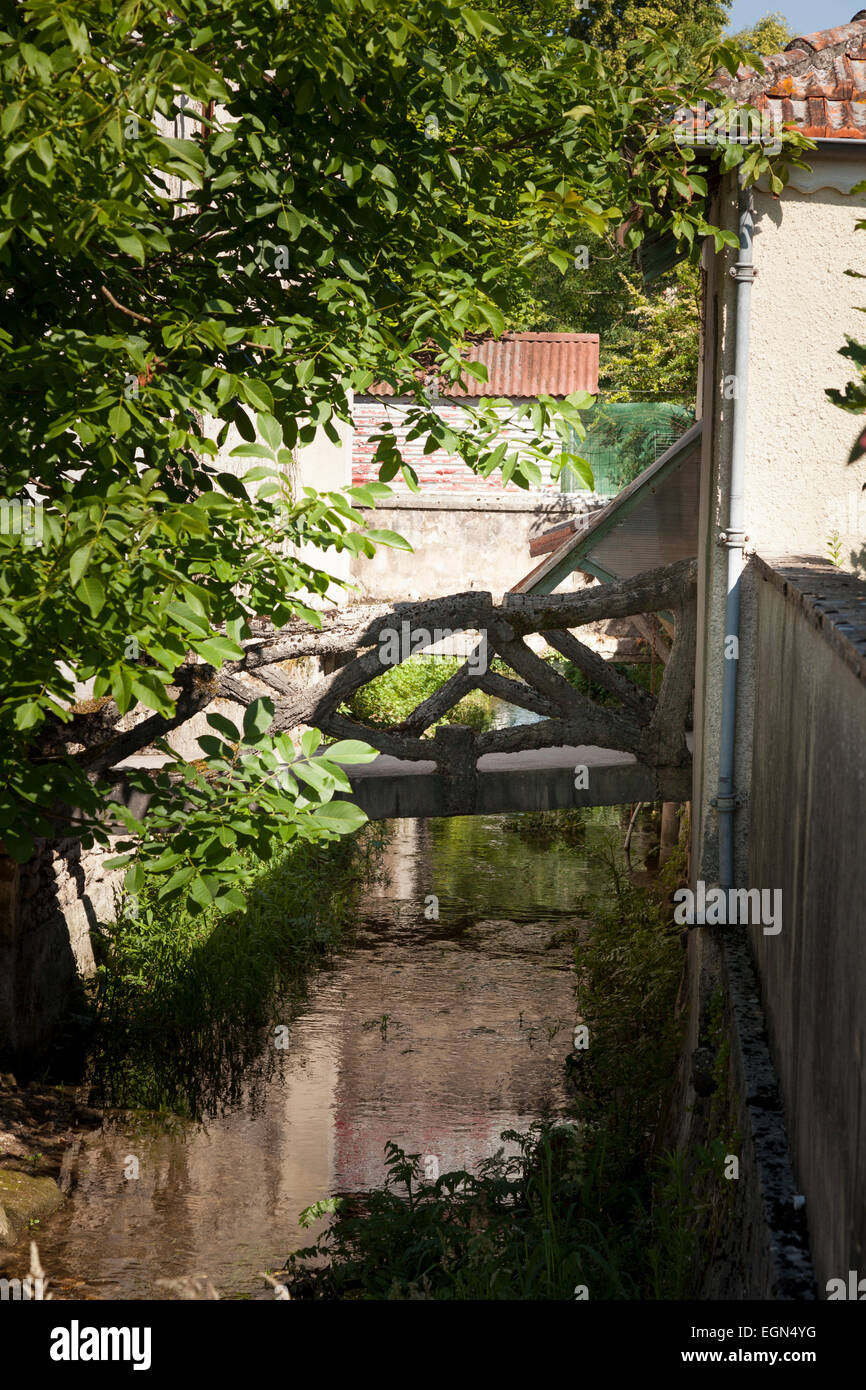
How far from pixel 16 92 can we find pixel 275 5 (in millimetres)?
697

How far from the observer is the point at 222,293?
13.2 ft

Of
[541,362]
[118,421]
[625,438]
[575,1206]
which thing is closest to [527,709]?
[575,1206]

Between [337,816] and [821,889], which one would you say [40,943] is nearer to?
[337,816]

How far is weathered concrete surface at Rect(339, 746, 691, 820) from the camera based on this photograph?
7.34 m

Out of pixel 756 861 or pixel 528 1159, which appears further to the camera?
pixel 528 1159

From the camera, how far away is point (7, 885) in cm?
768

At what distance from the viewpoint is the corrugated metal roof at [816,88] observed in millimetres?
5719

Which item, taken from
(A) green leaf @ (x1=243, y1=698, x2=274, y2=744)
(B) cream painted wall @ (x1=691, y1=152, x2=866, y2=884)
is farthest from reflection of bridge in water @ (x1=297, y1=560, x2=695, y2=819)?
(A) green leaf @ (x1=243, y1=698, x2=274, y2=744)

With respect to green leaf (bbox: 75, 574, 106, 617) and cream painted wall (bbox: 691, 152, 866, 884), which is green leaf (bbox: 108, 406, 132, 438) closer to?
green leaf (bbox: 75, 574, 106, 617)

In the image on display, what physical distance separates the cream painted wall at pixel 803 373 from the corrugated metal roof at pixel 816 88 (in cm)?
32

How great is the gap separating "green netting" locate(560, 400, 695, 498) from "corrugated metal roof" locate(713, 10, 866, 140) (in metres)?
13.6

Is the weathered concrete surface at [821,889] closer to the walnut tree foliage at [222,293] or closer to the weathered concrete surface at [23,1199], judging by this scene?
the walnut tree foliage at [222,293]
